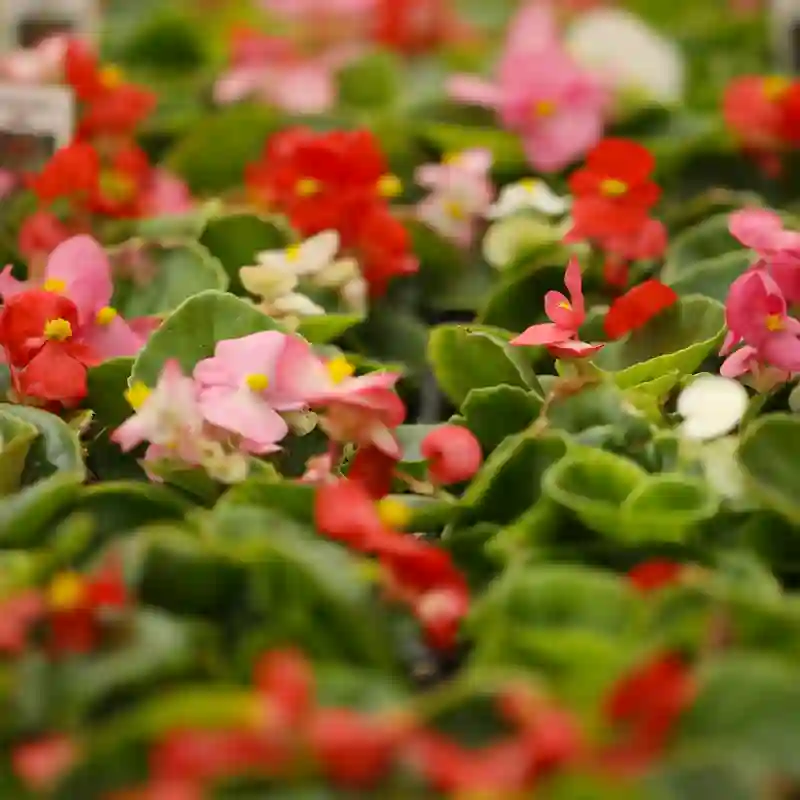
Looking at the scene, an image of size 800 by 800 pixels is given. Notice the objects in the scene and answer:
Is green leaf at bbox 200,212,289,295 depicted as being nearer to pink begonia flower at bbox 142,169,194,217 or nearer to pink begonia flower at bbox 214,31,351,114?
pink begonia flower at bbox 142,169,194,217

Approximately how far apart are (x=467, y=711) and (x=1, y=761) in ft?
0.49

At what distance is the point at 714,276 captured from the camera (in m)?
0.73

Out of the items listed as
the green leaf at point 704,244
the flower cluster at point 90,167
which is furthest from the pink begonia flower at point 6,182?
the green leaf at point 704,244

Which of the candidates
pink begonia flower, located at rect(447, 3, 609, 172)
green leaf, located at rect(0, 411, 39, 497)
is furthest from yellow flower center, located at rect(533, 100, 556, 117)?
green leaf, located at rect(0, 411, 39, 497)

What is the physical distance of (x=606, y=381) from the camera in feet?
1.98

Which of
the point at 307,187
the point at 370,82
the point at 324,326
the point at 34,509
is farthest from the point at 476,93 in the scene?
the point at 34,509

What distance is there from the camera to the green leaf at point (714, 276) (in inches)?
28.5

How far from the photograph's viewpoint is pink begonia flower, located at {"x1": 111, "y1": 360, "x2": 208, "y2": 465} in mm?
553

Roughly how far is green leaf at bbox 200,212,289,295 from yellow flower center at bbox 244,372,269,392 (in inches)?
9.4

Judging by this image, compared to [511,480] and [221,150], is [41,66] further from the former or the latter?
[511,480]

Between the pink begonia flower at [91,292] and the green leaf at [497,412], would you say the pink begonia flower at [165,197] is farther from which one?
the green leaf at [497,412]

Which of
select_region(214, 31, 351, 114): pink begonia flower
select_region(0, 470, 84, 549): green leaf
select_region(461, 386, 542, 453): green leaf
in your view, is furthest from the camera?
select_region(214, 31, 351, 114): pink begonia flower

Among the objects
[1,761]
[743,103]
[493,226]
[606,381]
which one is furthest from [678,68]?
[1,761]

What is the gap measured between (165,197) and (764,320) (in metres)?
0.50
